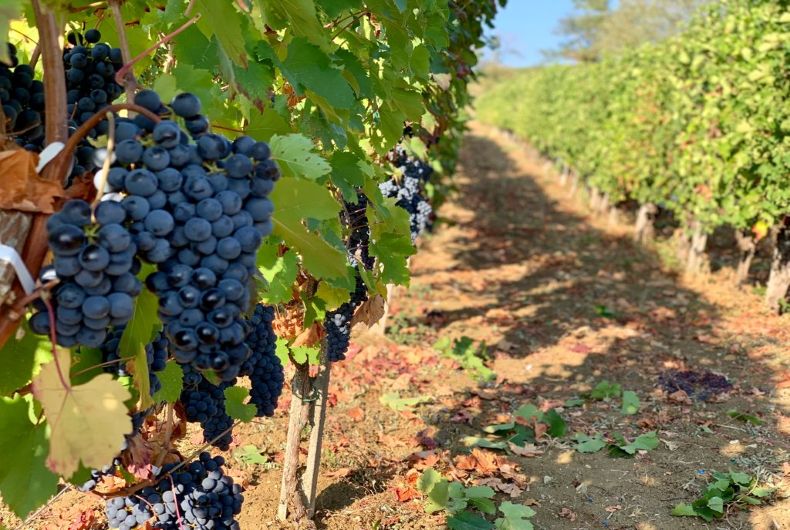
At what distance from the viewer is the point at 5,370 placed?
1.31 m

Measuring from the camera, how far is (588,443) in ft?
17.3

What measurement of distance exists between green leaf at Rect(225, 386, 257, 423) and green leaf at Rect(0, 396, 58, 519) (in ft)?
3.96

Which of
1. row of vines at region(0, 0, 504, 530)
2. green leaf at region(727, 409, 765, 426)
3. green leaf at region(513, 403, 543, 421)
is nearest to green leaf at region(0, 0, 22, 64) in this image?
row of vines at region(0, 0, 504, 530)

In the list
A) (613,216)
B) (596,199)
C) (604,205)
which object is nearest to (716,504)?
(613,216)

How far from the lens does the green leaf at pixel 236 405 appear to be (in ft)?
8.38

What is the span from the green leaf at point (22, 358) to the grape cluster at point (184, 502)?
1276 millimetres

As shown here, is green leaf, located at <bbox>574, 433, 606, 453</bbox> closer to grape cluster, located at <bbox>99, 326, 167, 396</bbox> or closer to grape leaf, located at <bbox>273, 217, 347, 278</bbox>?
grape cluster, located at <bbox>99, 326, 167, 396</bbox>

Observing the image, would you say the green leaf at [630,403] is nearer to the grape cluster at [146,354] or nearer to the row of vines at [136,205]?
the row of vines at [136,205]

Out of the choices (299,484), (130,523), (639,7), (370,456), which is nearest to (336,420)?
(370,456)

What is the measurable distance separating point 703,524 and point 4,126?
4178 millimetres

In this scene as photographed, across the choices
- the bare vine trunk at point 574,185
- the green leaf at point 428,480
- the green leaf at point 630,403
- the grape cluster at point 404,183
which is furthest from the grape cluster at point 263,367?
the bare vine trunk at point 574,185

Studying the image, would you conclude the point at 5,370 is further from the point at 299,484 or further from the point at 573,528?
the point at 573,528

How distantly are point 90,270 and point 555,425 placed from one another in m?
5.03

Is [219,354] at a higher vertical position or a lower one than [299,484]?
higher
